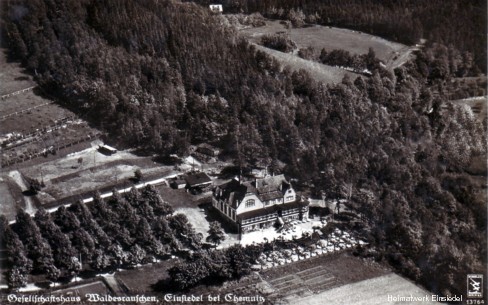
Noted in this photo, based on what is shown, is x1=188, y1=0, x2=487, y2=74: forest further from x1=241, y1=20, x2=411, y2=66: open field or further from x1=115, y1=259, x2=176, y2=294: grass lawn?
x1=115, y1=259, x2=176, y2=294: grass lawn

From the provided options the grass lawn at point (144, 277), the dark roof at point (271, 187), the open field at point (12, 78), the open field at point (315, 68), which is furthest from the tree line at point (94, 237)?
the open field at point (315, 68)

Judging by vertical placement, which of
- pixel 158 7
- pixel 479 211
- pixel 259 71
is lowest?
pixel 479 211

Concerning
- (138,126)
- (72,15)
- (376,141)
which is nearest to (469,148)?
(376,141)

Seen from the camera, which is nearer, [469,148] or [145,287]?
[145,287]

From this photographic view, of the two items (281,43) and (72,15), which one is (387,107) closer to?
(281,43)

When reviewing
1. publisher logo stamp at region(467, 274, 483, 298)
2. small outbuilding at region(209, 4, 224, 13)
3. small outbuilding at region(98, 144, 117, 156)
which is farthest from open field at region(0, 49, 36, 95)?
publisher logo stamp at region(467, 274, 483, 298)

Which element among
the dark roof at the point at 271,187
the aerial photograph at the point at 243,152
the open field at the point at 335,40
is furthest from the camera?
the open field at the point at 335,40

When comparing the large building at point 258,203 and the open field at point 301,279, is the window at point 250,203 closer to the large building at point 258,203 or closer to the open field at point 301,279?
the large building at point 258,203
